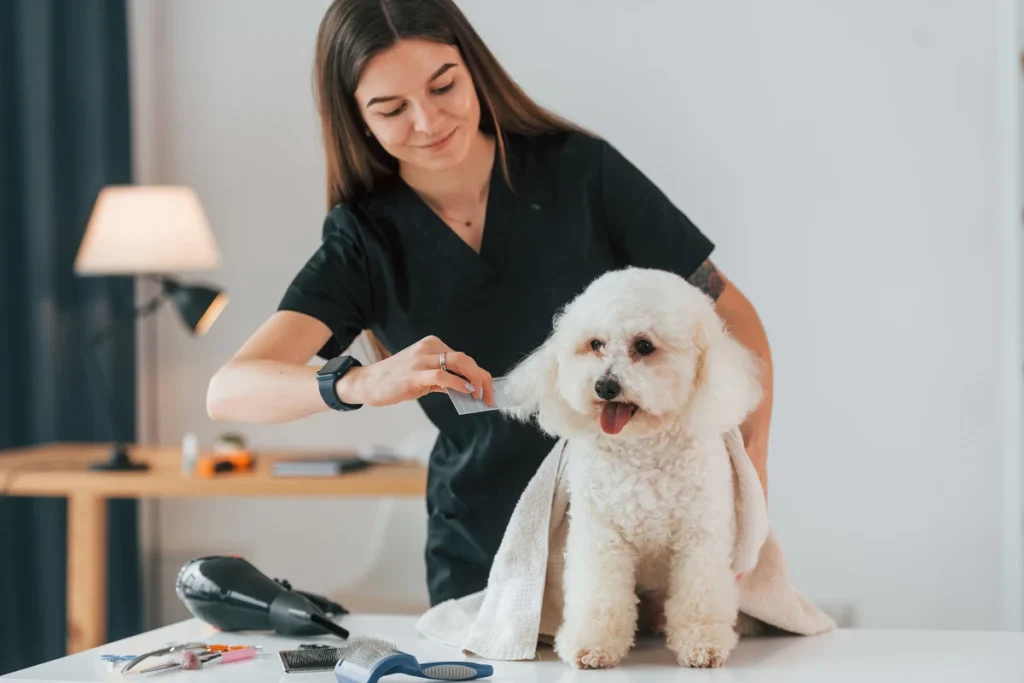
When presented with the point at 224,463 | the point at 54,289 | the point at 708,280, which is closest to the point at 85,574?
the point at 224,463

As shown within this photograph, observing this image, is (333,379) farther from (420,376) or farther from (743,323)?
(743,323)

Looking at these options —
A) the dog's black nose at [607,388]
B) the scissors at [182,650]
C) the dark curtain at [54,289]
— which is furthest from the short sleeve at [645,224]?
the dark curtain at [54,289]

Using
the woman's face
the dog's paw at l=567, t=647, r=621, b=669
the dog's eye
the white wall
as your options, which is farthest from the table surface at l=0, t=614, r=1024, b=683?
the white wall

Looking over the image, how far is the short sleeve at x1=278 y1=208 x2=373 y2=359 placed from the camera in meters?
1.35

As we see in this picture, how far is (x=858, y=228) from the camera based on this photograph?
272 cm

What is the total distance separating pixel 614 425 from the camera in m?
1.08

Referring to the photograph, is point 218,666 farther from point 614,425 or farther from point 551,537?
point 614,425

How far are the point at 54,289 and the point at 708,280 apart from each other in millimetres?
2417

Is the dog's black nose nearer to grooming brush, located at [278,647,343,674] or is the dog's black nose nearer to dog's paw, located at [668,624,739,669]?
dog's paw, located at [668,624,739,669]

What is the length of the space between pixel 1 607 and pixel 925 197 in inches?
108

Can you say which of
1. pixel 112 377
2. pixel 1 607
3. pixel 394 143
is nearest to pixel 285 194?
pixel 112 377

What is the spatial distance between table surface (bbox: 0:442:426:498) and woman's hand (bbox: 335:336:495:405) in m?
1.50

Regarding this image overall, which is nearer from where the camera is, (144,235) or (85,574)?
(85,574)

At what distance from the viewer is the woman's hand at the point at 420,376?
108 cm
